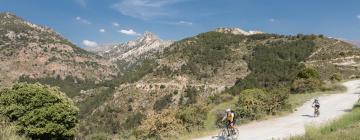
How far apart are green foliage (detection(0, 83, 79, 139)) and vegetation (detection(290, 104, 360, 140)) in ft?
81.5

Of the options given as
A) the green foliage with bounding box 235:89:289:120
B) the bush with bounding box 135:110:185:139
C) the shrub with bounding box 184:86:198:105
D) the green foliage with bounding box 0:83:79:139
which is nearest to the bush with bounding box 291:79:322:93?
the green foliage with bounding box 235:89:289:120

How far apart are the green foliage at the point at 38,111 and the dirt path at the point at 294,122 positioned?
18306mm

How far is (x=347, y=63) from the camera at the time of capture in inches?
2805

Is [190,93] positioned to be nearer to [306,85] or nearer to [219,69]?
[219,69]

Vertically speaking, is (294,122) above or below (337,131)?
below

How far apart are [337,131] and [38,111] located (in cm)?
2733

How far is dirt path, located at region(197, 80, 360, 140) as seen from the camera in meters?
18.5

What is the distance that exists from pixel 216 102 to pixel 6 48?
175m

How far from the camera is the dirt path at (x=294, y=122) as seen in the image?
18.5 m

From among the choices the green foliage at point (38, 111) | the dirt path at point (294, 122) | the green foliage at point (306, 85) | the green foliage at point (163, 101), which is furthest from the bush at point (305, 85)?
the green foliage at point (163, 101)

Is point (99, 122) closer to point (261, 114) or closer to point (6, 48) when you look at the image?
point (261, 114)

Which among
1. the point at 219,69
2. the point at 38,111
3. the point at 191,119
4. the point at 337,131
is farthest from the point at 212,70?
the point at 337,131

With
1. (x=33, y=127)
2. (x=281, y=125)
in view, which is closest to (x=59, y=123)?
(x=33, y=127)

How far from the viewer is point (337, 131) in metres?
11.9
